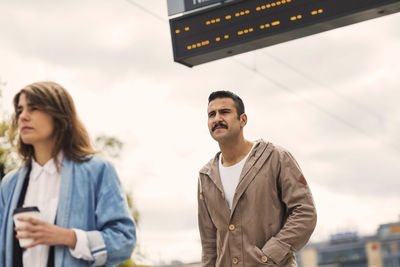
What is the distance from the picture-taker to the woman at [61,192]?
7.05 feet

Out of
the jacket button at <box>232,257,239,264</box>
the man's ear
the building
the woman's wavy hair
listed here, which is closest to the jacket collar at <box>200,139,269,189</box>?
the man's ear

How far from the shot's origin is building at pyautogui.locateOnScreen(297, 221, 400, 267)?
9000 centimetres

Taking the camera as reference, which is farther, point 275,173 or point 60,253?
point 275,173

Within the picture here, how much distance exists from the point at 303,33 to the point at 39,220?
12.1ft

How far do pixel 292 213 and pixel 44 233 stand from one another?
1891 millimetres

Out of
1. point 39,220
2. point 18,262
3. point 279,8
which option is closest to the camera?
point 39,220

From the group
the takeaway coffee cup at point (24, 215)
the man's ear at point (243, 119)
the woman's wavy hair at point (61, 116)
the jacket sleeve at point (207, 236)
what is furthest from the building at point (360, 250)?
the takeaway coffee cup at point (24, 215)

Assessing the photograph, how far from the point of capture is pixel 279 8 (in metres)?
5.22

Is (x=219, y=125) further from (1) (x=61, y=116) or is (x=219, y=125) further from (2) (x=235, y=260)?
(1) (x=61, y=116)

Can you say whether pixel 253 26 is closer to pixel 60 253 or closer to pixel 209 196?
pixel 209 196

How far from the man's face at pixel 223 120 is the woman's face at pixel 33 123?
1.57 meters

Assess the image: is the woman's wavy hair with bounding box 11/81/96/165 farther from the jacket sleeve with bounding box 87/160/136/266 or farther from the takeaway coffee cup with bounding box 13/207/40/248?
the takeaway coffee cup with bounding box 13/207/40/248

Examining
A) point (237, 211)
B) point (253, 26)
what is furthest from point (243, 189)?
point (253, 26)

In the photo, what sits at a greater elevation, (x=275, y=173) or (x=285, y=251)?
(x=275, y=173)
